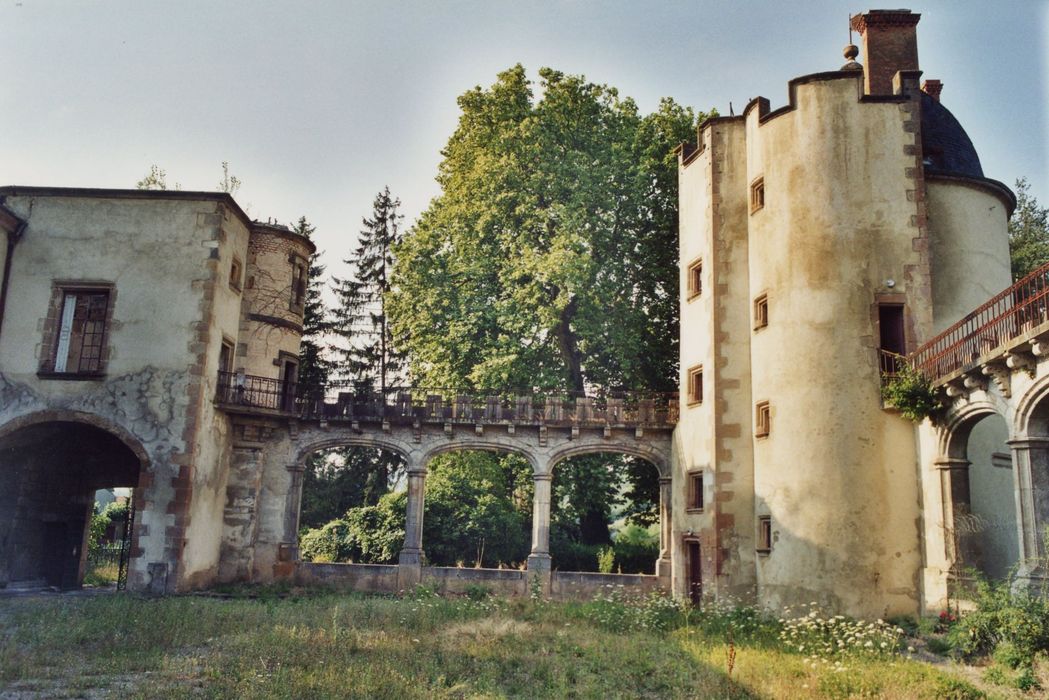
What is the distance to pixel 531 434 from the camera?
87.0ft

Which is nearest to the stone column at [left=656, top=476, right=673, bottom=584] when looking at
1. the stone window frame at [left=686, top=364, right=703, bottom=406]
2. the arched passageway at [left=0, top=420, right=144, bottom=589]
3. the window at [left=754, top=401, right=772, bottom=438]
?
the stone window frame at [left=686, top=364, right=703, bottom=406]

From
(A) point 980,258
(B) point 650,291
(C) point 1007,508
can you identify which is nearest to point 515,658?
(C) point 1007,508

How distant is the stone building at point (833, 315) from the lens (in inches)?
721

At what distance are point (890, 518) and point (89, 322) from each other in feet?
64.5

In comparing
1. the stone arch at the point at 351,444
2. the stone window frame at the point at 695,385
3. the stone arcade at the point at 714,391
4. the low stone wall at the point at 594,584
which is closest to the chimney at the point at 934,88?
the stone arcade at the point at 714,391

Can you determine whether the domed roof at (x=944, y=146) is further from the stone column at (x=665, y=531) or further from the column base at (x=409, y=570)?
the column base at (x=409, y=570)

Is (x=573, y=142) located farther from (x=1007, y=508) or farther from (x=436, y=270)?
(x=1007, y=508)

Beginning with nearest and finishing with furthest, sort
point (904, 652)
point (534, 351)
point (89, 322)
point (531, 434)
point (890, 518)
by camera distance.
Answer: point (904, 652) < point (890, 518) < point (89, 322) < point (531, 434) < point (534, 351)

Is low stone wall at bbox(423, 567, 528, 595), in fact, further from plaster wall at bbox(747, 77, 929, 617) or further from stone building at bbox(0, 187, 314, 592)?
plaster wall at bbox(747, 77, 929, 617)

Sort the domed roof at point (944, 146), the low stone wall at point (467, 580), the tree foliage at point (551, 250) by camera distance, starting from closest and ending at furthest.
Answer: the domed roof at point (944, 146) < the low stone wall at point (467, 580) < the tree foliage at point (551, 250)

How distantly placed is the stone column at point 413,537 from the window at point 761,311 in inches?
428

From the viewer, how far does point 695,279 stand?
23.8m

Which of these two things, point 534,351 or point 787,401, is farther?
point 534,351

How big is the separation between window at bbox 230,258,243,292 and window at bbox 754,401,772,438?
47.3ft
